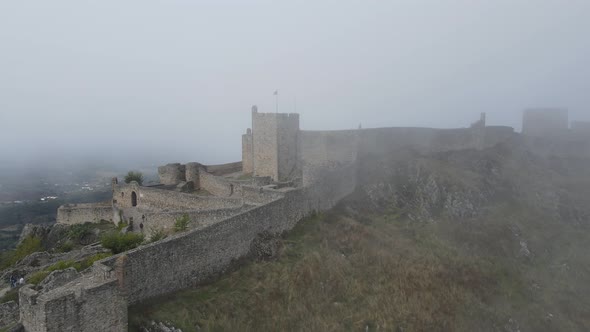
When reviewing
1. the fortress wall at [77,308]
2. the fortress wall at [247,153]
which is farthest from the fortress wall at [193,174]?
the fortress wall at [77,308]

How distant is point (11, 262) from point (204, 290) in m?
19.5

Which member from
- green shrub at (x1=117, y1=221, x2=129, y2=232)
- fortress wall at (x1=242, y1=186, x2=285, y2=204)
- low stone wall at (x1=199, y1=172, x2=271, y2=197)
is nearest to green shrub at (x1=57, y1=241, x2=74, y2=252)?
green shrub at (x1=117, y1=221, x2=129, y2=232)

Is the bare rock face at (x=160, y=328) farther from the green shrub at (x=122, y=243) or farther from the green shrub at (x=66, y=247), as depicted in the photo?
the green shrub at (x=66, y=247)

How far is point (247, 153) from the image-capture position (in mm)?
34812

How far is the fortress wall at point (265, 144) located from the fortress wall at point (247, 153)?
1.56 m

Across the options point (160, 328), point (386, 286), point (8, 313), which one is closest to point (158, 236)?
point (8, 313)

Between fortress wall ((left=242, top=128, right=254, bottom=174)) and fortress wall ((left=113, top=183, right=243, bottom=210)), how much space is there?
7602 mm

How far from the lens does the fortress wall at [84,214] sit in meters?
32.4

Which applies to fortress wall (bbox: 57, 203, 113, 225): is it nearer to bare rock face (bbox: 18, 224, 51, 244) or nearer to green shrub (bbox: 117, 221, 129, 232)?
bare rock face (bbox: 18, 224, 51, 244)

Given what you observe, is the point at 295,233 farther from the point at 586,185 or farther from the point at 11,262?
the point at 586,185

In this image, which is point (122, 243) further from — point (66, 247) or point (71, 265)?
point (66, 247)

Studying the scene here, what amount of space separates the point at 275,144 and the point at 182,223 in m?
12.5

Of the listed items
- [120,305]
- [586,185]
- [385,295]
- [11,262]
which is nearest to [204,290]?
[120,305]

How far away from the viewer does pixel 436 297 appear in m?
18.9
